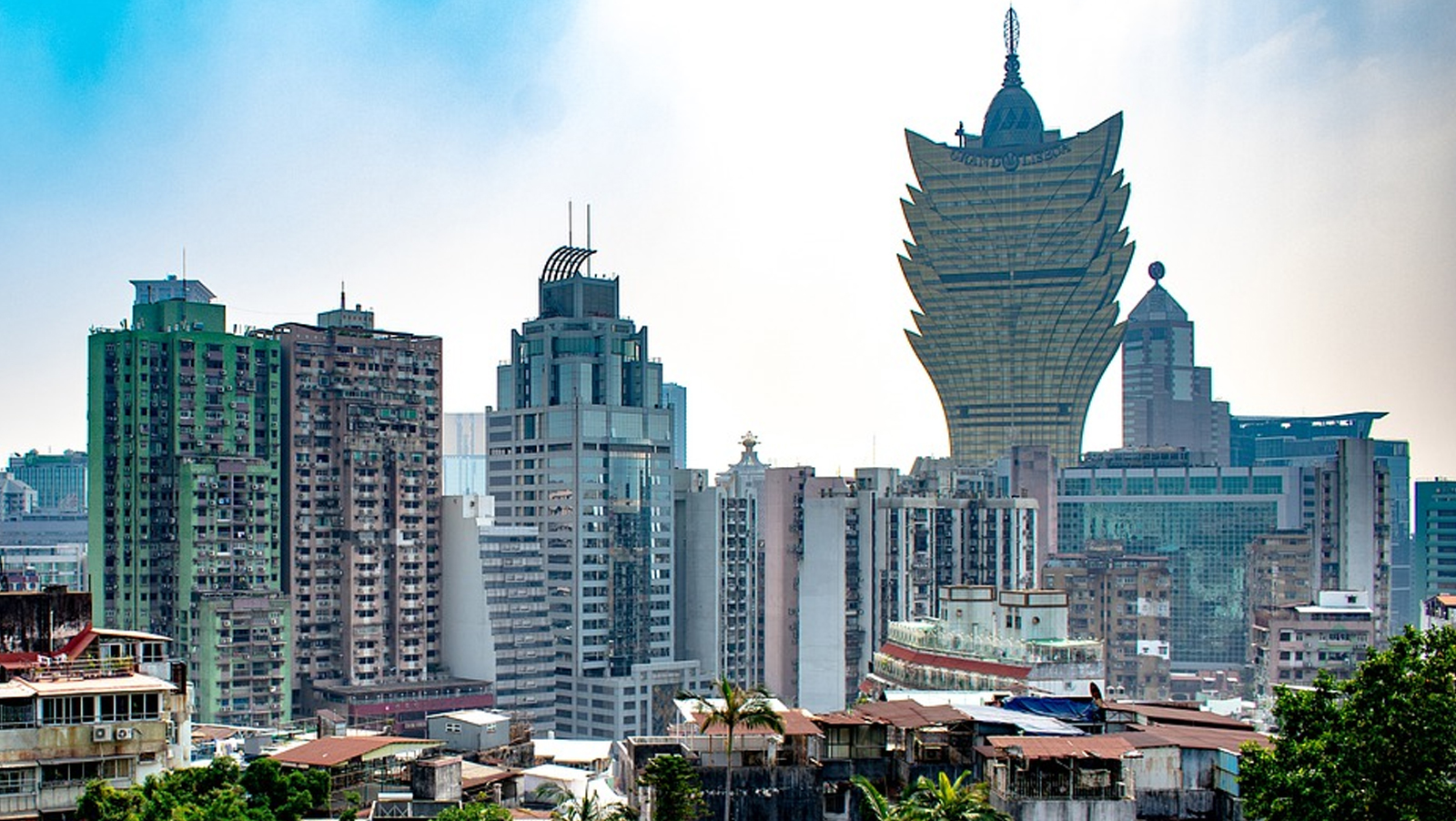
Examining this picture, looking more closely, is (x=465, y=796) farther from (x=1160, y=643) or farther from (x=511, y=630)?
(x=1160, y=643)

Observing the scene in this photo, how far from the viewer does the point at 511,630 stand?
435 feet

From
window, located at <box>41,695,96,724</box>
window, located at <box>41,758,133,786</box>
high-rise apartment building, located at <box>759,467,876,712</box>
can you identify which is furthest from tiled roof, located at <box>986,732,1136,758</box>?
high-rise apartment building, located at <box>759,467,876,712</box>

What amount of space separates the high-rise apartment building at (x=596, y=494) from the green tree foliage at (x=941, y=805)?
94.6 meters

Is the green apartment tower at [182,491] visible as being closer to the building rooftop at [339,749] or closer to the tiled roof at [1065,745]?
the building rooftop at [339,749]

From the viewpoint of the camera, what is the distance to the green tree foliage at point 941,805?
37250 mm

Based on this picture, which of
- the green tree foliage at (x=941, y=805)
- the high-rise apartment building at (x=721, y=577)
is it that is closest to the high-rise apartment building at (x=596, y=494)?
the high-rise apartment building at (x=721, y=577)

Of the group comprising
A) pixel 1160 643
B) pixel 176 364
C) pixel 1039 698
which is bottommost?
pixel 1160 643

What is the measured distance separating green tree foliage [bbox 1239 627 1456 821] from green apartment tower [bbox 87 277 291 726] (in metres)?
90.1

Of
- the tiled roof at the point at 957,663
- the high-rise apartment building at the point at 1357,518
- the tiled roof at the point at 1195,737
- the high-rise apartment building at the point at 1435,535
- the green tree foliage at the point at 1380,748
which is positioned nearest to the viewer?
the green tree foliage at the point at 1380,748

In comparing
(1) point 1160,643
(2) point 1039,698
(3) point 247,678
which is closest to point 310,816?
(2) point 1039,698

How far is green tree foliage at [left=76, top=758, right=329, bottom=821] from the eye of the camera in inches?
1574

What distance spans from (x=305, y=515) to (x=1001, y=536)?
48.8m

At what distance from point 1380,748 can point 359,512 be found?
102413 mm

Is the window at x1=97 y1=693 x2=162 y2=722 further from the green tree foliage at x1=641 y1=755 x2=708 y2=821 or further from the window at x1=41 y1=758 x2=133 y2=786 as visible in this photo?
the green tree foliage at x1=641 y1=755 x2=708 y2=821
